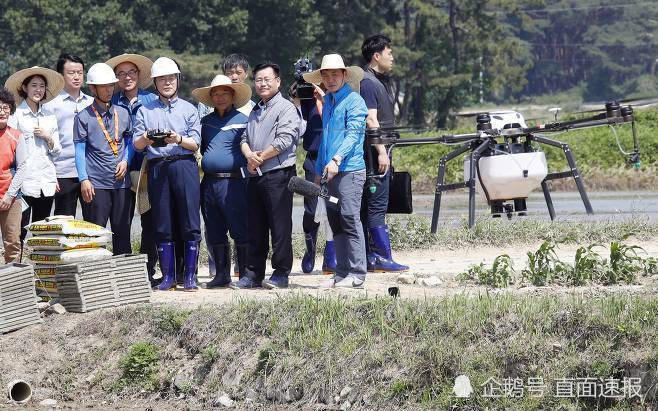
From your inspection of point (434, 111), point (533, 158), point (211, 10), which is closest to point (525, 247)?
point (533, 158)

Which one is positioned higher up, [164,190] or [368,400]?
[164,190]

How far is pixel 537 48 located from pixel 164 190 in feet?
348

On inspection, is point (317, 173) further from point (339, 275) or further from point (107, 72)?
point (107, 72)

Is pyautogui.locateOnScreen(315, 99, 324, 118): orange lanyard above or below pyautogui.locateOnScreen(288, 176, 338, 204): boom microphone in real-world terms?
above

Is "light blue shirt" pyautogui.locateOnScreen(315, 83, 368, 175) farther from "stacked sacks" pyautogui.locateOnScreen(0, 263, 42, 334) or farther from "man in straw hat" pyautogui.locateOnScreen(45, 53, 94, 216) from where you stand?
"stacked sacks" pyautogui.locateOnScreen(0, 263, 42, 334)

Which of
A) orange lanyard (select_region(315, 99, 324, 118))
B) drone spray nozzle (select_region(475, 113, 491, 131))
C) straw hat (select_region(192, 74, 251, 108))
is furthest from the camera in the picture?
drone spray nozzle (select_region(475, 113, 491, 131))

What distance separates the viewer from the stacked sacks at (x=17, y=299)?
974cm

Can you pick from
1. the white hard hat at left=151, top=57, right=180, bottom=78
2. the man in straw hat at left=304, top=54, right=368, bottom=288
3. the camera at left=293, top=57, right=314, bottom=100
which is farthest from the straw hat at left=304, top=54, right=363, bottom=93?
the white hard hat at left=151, top=57, right=180, bottom=78

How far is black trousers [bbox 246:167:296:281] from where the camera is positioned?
35.3ft

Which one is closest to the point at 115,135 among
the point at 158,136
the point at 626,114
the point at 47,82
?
the point at 158,136

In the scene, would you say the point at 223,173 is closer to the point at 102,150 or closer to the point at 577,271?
the point at 102,150

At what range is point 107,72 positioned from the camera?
10898 mm

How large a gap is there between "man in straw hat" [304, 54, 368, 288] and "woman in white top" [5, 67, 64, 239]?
241 centimetres

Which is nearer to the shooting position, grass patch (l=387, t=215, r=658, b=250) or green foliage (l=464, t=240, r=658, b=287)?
green foliage (l=464, t=240, r=658, b=287)
